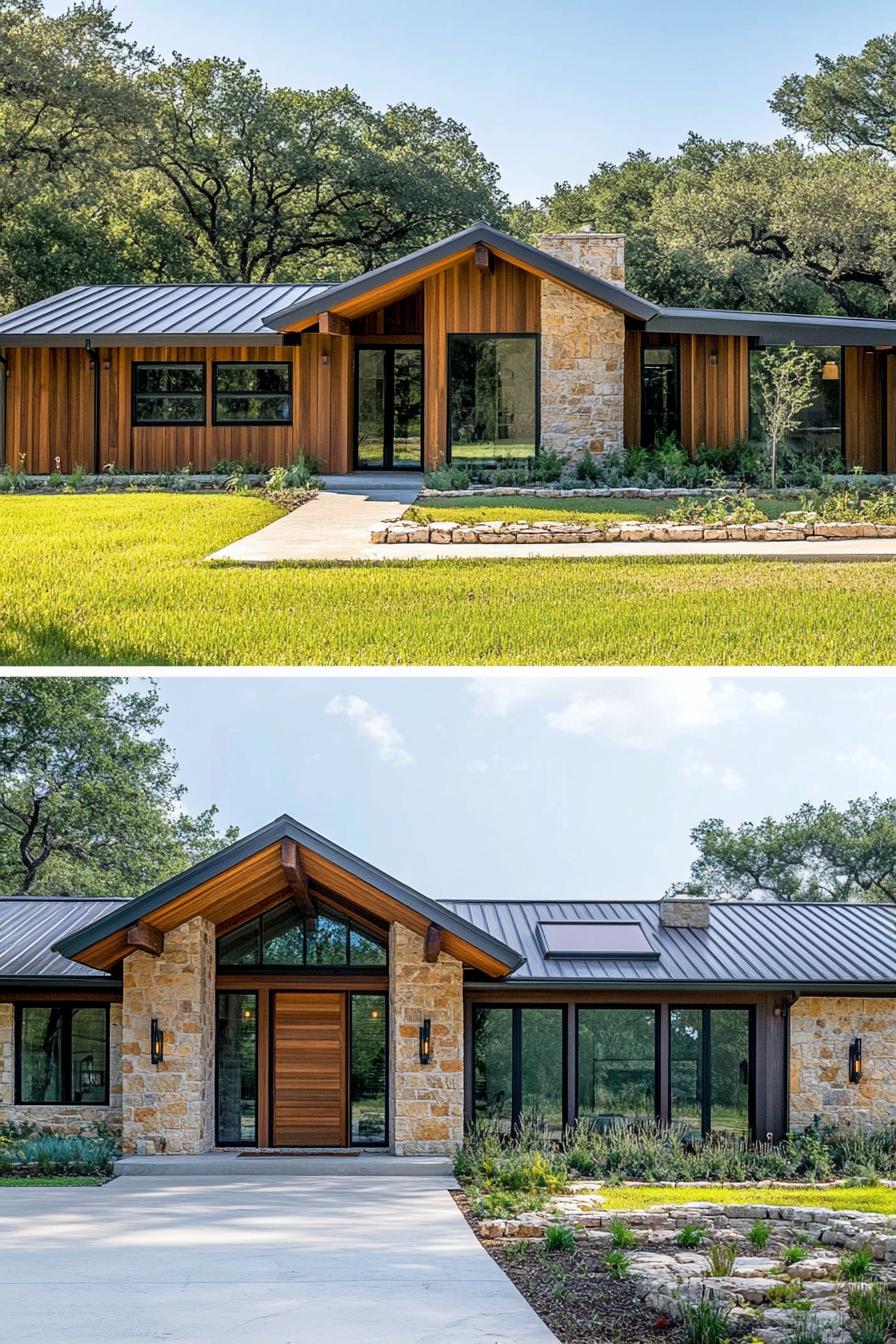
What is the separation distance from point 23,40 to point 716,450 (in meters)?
22.4

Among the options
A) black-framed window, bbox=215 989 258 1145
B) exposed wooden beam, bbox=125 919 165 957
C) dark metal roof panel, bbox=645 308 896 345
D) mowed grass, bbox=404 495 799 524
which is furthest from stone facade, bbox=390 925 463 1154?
dark metal roof panel, bbox=645 308 896 345

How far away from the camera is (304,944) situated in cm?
1384

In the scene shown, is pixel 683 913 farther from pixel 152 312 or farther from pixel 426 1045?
pixel 152 312

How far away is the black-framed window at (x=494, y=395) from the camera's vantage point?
21.1 meters

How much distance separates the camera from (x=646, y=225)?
130ft

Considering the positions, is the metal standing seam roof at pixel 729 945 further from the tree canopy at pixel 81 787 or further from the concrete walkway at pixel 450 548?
the tree canopy at pixel 81 787

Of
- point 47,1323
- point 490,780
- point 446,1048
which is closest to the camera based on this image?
point 47,1323

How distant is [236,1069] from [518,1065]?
2.87m

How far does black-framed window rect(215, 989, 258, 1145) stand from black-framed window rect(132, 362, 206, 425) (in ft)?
38.1

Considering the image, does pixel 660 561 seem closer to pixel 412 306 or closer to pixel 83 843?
pixel 412 306

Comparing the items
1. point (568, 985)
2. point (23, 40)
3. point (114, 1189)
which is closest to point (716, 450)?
point (568, 985)

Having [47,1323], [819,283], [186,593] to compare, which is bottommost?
[47,1323]

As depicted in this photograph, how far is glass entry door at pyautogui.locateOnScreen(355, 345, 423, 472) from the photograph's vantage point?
21922 mm

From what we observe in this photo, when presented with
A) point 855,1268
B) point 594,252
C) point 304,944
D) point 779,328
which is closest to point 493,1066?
point 304,944
